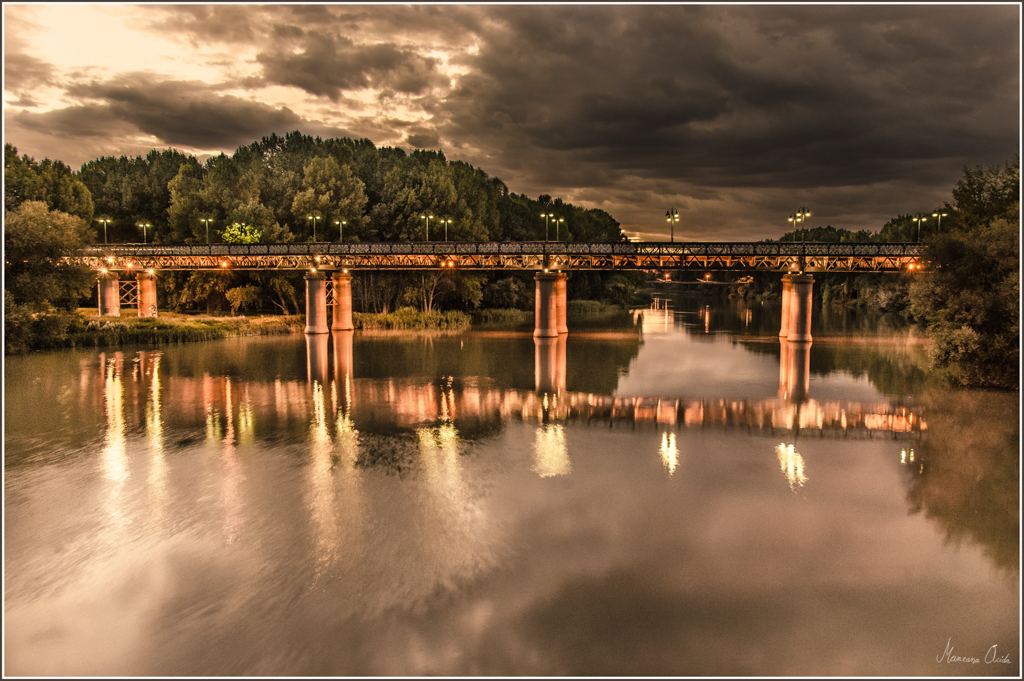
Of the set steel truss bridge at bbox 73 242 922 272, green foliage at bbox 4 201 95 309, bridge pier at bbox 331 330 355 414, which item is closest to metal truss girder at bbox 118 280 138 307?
steel truss bridge at bbox 73 242 922 272

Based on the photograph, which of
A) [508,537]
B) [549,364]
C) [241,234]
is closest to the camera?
[508,537]

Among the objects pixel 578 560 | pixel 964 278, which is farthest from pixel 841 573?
pixel 964 278

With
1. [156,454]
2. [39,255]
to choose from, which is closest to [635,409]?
[156,454]

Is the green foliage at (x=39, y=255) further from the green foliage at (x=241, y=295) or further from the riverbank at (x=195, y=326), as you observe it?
the green foliage at (x=241, y=295)

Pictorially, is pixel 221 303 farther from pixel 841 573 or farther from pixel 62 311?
pixel 841 573

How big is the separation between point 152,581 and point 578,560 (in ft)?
32.3

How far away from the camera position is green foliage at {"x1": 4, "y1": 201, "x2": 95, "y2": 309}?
5166 centimetres

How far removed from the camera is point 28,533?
Answer: 16.4 m

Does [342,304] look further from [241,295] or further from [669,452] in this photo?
[669,452]

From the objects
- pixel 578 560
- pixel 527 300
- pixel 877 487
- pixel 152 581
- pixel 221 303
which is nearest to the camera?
pixel 152 581

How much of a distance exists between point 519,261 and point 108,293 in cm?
5416

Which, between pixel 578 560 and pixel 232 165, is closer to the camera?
pixel 578 560

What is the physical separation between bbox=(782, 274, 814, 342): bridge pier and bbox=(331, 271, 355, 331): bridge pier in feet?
179

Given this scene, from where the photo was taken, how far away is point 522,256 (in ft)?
245
